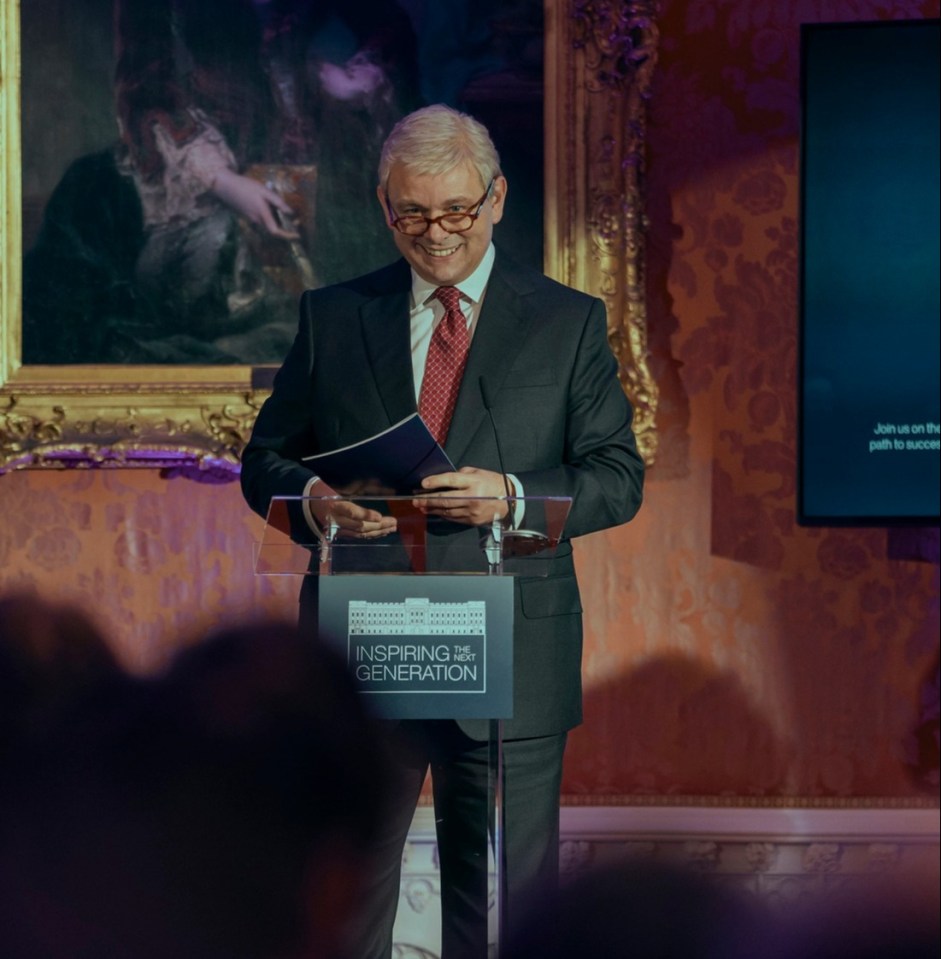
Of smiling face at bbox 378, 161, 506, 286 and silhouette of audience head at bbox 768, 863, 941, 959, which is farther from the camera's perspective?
smiling face at bbox 378, 161, 506, 286

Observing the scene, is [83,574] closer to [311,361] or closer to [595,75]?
[311,361]

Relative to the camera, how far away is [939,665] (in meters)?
3.82

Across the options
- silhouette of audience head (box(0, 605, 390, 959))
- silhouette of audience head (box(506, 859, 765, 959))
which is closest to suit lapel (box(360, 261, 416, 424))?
silhouette of audience head (box(0, 605, 390, 959))

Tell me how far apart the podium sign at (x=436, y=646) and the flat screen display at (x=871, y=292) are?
1.83m

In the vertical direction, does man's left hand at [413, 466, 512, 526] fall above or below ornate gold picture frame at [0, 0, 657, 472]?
below

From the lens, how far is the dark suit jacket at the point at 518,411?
243 cm

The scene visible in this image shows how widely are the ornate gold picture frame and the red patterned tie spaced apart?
1.18 m

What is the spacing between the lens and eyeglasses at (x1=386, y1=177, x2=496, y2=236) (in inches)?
98.9

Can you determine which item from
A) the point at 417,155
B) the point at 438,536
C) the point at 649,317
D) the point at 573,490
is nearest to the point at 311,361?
the point at 417,155

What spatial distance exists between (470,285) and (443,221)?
0.50ft

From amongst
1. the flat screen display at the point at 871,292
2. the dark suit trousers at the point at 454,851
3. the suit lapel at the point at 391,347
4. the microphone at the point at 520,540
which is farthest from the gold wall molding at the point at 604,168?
the dark suit trousers at the point at 454,851

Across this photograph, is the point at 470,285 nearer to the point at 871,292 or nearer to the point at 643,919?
the point at 871,292

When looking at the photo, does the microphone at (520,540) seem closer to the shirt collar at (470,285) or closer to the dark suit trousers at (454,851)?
the dark suit trousers at (454,851)

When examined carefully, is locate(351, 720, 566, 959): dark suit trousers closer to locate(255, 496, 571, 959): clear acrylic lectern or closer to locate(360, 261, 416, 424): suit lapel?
locate(255, 496, 571, 959): clear acrylic lectern
